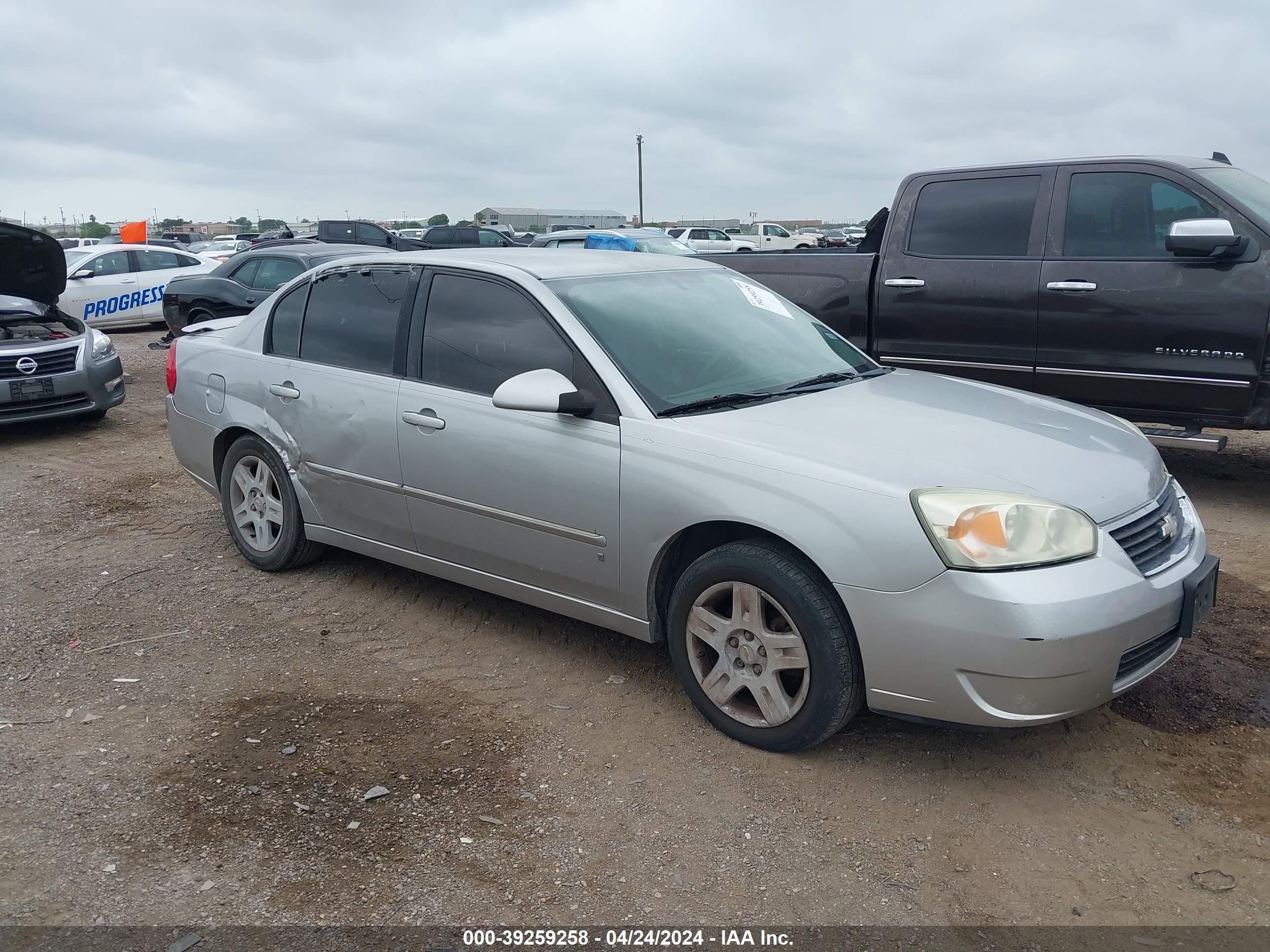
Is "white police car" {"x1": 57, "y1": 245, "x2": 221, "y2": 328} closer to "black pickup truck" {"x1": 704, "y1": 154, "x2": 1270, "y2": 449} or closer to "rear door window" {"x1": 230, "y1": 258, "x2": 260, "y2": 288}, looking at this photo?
"rear door window" {"x1": 230, "y1": 258, "x2": 260, "y2": 288}

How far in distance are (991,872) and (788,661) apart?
831mm

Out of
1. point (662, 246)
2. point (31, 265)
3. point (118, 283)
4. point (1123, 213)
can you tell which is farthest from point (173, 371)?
point (662, 246)

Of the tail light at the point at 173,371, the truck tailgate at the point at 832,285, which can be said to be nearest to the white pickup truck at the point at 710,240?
the truck tailgate at the point at 832,285

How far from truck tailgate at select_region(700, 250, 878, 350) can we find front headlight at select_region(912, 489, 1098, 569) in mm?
4156

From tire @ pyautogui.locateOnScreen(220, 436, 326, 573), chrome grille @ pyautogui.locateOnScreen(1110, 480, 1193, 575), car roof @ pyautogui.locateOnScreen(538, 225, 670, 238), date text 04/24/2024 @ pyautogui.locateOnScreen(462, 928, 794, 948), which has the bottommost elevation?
date text 04/24/2024 @ pyautogui.locateOnScreen(462, 928, 794, 948)

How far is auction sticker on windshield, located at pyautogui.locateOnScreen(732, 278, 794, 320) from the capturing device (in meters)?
4.63

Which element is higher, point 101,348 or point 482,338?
point 482,338

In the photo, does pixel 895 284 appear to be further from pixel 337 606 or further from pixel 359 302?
pixel 337 606

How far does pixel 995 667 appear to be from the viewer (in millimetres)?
2951

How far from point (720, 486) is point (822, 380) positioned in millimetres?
1043

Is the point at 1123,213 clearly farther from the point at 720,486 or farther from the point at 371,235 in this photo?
the point at 371,235

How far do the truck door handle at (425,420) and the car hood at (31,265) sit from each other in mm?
6223

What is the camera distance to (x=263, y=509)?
5238mm

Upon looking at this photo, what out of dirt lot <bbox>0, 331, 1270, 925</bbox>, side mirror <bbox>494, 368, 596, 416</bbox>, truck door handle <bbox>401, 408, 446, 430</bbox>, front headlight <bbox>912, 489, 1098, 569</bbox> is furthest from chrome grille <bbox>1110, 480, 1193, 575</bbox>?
truck door handle <bbox>401, 408, 446, 430</bbox>
